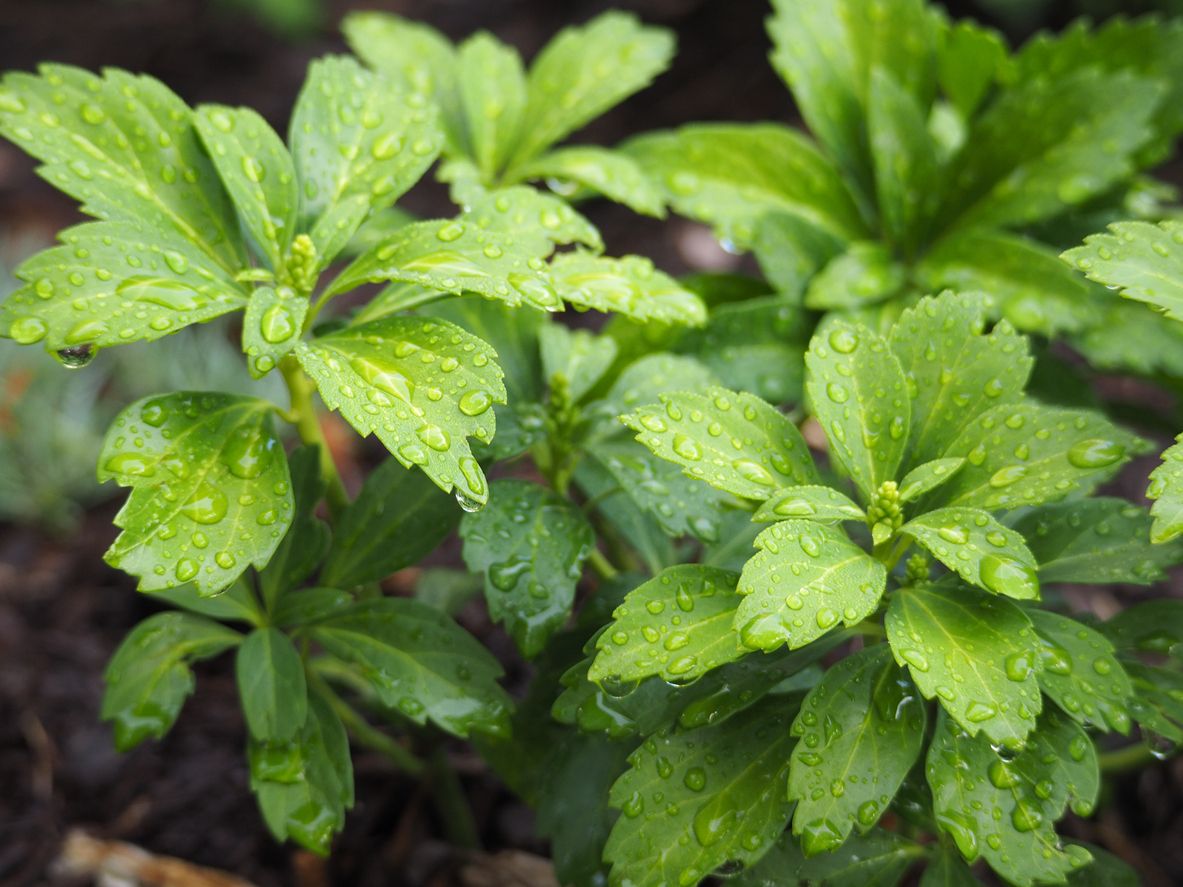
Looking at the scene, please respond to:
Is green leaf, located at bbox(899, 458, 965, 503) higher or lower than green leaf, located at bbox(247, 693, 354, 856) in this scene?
higher

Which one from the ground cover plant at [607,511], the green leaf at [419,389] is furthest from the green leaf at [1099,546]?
the green leaf at [419,389]

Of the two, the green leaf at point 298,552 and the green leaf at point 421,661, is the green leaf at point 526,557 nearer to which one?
the green leaf at point 421,661

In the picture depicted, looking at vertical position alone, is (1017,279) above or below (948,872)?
above

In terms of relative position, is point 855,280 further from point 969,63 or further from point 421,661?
point 421,661

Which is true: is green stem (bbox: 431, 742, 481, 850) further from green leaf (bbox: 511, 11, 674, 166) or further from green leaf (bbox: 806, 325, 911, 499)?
green leaf (bbox: 511, 11, 674, 166)

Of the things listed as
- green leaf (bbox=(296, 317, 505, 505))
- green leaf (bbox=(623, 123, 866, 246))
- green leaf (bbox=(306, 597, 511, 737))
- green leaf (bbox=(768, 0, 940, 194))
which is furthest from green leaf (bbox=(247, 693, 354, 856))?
green leaf (bbox=(768, 0, 940, 194))

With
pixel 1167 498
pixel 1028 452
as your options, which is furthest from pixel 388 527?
pixel 1167 498

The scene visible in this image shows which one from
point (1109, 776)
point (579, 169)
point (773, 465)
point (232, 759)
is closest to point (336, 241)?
point (579, 169)
